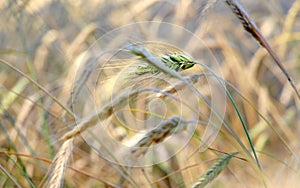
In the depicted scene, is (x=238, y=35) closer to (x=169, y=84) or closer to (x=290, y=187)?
(x=290, y=187)

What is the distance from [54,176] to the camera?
0.82 m

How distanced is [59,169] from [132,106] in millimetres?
549

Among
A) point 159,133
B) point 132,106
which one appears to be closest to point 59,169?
point 159,133

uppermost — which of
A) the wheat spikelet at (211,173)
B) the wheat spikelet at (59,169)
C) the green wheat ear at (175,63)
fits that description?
the green wheat ear at (175,63)

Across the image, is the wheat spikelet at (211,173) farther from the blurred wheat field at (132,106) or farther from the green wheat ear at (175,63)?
the green wheat ear at (175,63)

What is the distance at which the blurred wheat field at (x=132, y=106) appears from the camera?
92cm

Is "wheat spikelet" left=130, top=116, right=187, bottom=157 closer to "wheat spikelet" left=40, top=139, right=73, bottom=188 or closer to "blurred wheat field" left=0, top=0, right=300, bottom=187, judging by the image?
"blurred wheat field" left=0, top=0, right=300, bottom=187

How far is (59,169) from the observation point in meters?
0.83

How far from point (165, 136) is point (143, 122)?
2.74 ft

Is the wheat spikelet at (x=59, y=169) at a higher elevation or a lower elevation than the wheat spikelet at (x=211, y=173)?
higher

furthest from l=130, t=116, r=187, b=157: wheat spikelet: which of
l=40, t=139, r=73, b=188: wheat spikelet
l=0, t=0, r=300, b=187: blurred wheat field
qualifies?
l=40, t=139, r=73, b=188: wheat spikelet

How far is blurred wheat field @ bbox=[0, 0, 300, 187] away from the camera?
36.1 inches

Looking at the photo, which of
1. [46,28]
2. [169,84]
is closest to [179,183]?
[169,84]

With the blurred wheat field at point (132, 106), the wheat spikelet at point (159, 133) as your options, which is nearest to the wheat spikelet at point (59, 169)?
the blurred wheat field at point (132, 106)
